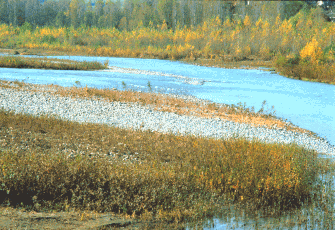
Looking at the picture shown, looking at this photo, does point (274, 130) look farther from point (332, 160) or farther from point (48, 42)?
point (48, 42)

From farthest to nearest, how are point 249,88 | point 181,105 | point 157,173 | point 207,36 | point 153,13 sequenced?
point 153,13 → point 207,36 → point 249,88 → point 181,105 → point 157,173

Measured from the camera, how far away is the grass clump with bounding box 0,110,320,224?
6062 mm

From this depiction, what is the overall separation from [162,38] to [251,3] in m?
36.7

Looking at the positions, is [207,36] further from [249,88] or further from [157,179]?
[157,179]

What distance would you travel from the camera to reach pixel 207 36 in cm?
6184

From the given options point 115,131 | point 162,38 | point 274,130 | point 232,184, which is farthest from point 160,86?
point 162,38

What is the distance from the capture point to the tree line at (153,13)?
3447 inches

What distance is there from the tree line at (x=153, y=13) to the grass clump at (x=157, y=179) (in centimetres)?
7888

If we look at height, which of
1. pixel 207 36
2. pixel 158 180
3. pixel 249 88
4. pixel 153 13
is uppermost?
pixel 153 13

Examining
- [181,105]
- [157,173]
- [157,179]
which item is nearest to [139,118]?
[181,105]

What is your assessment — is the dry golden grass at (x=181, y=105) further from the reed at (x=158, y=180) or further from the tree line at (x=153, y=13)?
the tree line at (x=153, y=13)

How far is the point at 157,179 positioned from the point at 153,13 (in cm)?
9792

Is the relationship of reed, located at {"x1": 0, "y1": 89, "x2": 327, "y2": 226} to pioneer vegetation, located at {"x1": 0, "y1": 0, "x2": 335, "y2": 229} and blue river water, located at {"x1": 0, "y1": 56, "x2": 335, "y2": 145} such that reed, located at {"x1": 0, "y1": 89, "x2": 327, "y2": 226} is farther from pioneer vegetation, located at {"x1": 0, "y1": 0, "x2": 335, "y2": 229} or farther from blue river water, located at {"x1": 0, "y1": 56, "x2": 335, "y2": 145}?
blue river water, located at {"x1": 0, "y1": 56, "x2": 335, "y2": 145}

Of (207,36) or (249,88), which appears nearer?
(249,88)
